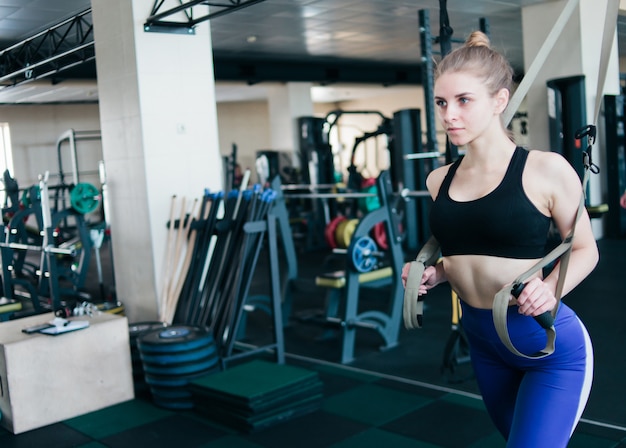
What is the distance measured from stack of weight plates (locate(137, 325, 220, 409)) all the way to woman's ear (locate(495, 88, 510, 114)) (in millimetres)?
2434

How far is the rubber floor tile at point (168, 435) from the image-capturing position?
3.03 m

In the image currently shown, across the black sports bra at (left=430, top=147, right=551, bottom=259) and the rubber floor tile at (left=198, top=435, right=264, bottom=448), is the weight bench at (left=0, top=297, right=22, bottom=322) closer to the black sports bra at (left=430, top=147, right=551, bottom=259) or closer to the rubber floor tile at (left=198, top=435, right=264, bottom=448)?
the rubber floor tile at (left=198, top=435, right=264, bottom=448)

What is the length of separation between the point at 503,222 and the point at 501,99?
0.87 ft

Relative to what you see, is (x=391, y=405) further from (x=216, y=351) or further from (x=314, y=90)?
(x=314, y=90)

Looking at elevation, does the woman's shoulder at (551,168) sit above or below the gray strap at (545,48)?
below

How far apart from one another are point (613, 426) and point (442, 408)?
733 millimetres

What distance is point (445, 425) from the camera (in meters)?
2.99

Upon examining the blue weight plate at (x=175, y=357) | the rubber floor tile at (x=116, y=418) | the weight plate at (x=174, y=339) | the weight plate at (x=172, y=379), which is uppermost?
the weight plate at (x=174, y=339)

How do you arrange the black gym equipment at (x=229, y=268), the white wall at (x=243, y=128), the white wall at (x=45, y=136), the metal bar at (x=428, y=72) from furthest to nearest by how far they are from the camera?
the white wall at (x=243, y=128) < the metal bar at (x=428, y=72) < the white wall at (x=45, y=136) < the black gym equipment at (x=229, y=268)

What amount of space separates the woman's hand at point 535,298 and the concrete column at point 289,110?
1110cm

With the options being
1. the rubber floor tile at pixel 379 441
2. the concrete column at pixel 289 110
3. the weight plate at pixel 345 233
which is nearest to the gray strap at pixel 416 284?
the rubber floor tile at pixel 379 441

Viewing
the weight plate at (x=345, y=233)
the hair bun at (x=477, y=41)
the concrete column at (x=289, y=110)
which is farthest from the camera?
the concrete column at (x=289, y=110)

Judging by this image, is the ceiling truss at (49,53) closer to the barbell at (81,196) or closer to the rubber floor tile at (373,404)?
the barbell at (81,196)

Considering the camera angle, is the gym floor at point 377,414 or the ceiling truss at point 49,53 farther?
the ceiling truss at point 49,53
